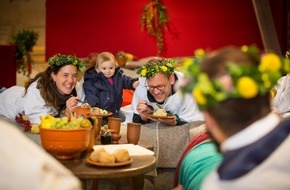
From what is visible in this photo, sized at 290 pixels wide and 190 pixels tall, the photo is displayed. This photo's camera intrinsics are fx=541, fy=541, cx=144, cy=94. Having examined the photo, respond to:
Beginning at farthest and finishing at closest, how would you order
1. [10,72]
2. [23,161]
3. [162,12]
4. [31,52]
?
[31,52], [162,12], [10,72], [23,161]

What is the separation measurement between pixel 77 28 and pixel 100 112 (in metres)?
5.05

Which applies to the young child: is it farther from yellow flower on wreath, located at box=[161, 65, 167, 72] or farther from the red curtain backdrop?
the red curtain backdrop

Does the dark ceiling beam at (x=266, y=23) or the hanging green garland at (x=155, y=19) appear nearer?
the dark ceiling beam at (x=266, y=23)

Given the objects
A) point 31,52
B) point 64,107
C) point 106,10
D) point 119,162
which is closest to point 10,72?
point 31,52

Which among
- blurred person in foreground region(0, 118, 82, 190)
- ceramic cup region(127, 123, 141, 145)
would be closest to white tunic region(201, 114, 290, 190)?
blurred person in foreground region(0, 118, 82, 190)

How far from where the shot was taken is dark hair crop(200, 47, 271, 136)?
1.59 m

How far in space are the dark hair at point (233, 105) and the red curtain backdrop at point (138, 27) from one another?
712 centimetres

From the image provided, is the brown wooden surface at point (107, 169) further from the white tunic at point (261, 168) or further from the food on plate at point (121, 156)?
the white tunic at point (261, 168)

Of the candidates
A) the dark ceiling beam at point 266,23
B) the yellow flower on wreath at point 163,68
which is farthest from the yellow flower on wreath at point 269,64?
the dark ceiling beam at point 266,23

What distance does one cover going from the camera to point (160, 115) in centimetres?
419

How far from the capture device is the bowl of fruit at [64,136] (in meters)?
2.71

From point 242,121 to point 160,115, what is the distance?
2600mm

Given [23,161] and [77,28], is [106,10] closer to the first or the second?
[77,28]

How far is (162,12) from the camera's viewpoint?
28.3 feet
